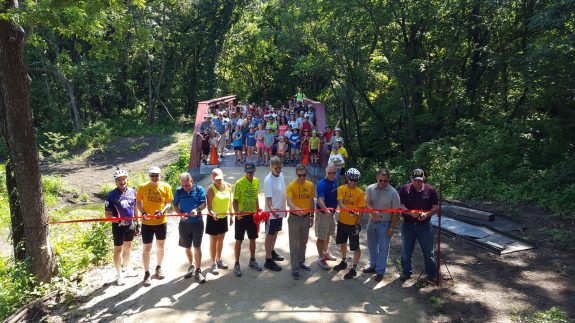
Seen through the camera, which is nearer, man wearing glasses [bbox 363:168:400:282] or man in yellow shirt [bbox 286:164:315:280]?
man wearing glasses [bbox 363:168:400:282]

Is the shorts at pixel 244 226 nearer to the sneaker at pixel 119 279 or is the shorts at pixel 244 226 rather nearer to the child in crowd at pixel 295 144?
the sneaker at pixel 119 279

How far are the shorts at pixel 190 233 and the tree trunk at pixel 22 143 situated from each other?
1.91 meters

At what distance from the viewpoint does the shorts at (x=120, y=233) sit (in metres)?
6.07

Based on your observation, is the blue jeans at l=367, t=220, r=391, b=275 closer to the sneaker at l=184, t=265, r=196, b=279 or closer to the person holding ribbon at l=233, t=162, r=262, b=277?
the person holding ribbon at l=233, t=162, r=262, b=277

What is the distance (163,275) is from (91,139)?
2045cm

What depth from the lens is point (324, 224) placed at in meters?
6.46

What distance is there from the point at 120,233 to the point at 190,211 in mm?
1072

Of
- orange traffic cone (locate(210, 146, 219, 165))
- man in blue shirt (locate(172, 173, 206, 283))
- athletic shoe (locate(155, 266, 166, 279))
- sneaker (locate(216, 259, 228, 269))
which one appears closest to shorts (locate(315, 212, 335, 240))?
sneaker (locate(216, 259, 228, 269))

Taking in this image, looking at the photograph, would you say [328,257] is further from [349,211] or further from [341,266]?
[349,211]

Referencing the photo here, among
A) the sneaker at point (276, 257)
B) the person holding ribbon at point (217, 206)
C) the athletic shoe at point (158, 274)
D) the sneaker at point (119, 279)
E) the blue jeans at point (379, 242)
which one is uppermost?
the person holding ribbon at point (217, 206)

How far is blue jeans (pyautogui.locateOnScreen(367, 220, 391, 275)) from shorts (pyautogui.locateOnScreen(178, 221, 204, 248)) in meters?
2.44

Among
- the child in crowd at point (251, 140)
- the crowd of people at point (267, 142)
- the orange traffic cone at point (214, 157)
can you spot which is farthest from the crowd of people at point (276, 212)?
the child in crowd at point (251, 140)

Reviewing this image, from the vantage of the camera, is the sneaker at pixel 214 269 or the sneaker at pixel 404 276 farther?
the sneaker at pixel 214 269

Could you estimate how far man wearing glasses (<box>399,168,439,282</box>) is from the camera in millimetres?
5855
